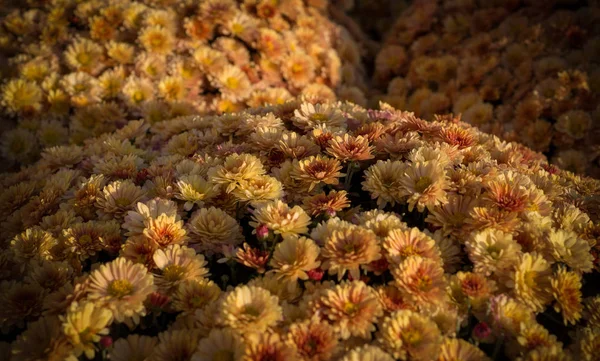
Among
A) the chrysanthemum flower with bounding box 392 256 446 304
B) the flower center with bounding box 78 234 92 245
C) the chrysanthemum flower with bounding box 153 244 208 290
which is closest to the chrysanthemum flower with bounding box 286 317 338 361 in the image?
the chrysanthemum flower with bounding box 392 256 446 304

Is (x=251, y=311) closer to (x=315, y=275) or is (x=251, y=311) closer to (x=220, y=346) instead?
(x=220, y=346)

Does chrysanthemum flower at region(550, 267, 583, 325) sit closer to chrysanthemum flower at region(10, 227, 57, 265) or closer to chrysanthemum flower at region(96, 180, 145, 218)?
chrysanthemum flower at region(96, 180, 145, 218)

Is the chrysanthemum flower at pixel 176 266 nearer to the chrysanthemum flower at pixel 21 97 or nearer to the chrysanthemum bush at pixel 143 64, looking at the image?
the chrysanthemum bush at pixel 143 64

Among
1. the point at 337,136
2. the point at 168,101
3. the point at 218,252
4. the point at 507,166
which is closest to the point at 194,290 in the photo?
the point at 218,252

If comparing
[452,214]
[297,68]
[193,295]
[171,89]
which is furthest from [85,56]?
[452,214]

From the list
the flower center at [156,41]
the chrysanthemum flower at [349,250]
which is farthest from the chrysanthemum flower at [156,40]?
the chrysanthemum flower at [349,250]
